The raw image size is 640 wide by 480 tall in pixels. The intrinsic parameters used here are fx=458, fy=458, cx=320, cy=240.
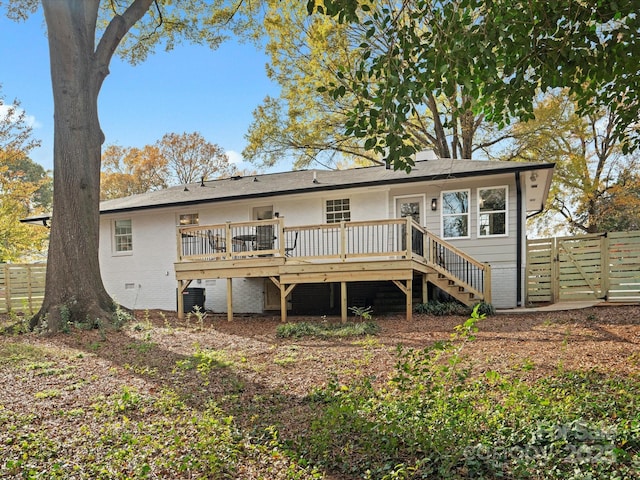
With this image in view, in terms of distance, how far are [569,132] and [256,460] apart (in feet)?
71.6

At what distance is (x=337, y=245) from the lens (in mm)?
12414

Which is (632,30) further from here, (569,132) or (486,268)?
(569,132)

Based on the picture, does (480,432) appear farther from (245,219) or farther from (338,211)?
(245,219)

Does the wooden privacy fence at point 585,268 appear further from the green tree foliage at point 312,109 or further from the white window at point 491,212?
the green tree foliage at point 312,109

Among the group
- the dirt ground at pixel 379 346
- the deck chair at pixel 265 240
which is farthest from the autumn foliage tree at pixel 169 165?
the dirt ground at pixel 379 346

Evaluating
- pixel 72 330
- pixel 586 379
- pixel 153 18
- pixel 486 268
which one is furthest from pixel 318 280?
pixel 153 18

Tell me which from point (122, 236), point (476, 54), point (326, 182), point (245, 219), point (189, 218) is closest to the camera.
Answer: point (476, 54)

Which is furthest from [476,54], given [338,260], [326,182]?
[326,182]

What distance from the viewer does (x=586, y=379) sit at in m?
4.62

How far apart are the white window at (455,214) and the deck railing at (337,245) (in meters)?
0.57

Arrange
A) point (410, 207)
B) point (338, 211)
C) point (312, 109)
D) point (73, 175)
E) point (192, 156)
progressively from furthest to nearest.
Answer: point (192, 156), point (312, 109), point (338, 211), point (410, 207), point (73, 175)

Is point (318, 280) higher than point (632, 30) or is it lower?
lower

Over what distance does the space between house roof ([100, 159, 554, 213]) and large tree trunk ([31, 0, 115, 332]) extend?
15.2ft

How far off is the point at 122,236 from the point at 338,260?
827 centimetres
